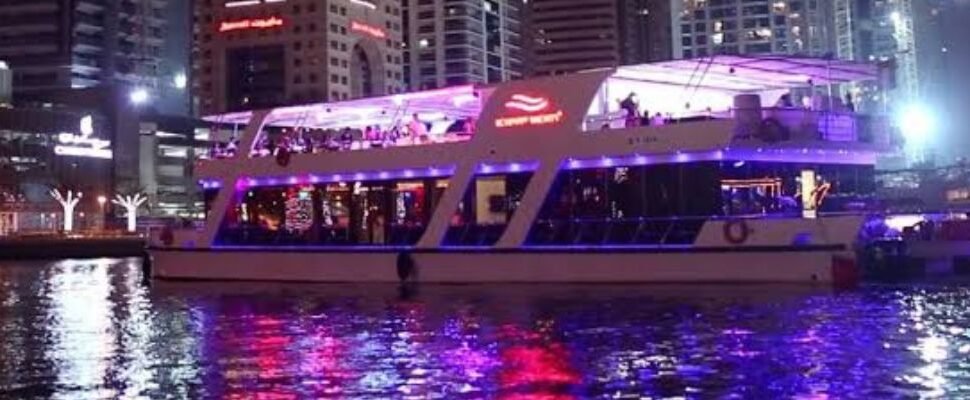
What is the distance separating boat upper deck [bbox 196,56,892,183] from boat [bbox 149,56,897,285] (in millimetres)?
44

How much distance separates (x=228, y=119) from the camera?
1251 inches

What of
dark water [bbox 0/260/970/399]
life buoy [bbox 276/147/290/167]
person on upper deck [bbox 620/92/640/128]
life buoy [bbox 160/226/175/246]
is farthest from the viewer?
life buoy [bbox 160/226/175/246]

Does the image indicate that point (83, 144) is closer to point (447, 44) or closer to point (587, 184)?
point (447, 44)

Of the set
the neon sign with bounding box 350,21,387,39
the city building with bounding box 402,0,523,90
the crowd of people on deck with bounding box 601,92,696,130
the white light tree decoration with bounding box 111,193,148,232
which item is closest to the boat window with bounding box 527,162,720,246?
the crowd of people on deck with bounding box 601,92,696,130

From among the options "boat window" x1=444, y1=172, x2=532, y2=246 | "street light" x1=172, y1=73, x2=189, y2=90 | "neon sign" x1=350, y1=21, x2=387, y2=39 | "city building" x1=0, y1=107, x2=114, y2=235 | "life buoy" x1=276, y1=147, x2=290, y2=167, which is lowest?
"boat window" x1=444, y1=172, x2=532, y2=246

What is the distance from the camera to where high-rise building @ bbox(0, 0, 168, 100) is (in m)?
118

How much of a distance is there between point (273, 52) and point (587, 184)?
120577 mm

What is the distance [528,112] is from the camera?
24.7m

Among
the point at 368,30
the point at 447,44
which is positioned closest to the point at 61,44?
the point at 368,30

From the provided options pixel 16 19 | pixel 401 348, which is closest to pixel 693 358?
pixel 401 348

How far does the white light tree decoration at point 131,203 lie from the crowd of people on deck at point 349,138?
56448 millimetres

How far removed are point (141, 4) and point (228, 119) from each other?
10365 centimetres

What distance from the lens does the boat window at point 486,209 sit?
25172 mm

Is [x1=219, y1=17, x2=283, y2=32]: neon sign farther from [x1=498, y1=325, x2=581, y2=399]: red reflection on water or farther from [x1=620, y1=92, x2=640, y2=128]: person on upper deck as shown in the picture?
[x1=498, y1=325, x2=581, y2=399]: red reflection on water
